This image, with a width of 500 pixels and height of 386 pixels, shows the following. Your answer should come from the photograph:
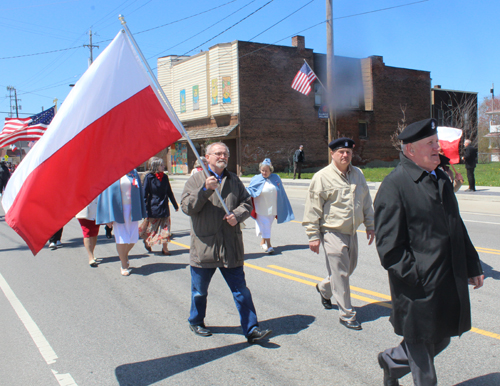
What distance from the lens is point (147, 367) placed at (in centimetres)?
388

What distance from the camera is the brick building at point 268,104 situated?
1271 inches

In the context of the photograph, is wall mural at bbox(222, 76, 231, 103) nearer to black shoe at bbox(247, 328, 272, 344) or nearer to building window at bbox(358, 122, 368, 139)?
building window at bbox(358, 122, 368, 139)

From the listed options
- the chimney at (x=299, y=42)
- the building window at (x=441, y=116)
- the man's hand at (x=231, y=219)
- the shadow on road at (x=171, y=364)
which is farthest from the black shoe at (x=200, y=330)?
the building window at (x=441, y=116)

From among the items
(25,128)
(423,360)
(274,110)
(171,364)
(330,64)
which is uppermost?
(330,64)

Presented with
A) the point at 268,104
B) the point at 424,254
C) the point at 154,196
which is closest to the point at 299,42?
the point at 268,104

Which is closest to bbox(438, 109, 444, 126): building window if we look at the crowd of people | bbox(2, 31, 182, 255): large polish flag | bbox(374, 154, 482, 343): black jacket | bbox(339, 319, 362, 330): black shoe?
the crowd of people

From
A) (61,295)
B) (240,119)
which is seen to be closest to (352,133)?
(240,119)

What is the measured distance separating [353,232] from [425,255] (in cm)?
189

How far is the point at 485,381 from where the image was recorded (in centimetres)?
341

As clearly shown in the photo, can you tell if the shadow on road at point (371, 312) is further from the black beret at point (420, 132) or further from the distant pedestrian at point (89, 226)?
the distant pedestrian at point (89, 226)

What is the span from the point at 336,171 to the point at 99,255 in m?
5.71

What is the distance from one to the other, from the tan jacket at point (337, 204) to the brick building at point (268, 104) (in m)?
24.3

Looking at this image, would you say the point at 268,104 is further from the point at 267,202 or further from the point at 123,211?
the point at 123,211

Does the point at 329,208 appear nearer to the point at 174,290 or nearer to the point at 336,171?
the point at 336,171
